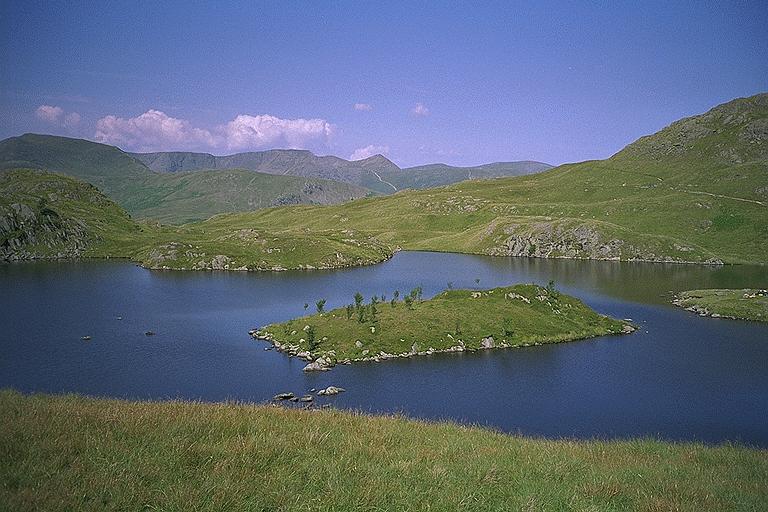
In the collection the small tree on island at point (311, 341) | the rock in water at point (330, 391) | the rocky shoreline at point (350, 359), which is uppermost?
the small tree on island at point (311, 341)

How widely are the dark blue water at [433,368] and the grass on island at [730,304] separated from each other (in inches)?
173

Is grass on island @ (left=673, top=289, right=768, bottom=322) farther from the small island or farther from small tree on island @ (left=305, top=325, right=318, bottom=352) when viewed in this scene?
small tree on island @ (left=305, top=325, right=318, bottom=352)

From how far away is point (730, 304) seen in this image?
105250 millimetres

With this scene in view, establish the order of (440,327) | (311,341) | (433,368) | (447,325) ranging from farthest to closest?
(447,325) < (440,327) < (311,341) < (433,368)

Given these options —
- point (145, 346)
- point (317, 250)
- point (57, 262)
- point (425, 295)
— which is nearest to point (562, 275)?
point (425, 295)

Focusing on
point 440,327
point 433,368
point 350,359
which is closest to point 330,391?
point 350,359

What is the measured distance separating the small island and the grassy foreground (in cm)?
5279

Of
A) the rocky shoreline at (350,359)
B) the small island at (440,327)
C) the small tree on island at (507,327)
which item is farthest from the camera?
the small tree on island at (507,327)

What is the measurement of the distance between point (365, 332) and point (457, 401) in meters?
22.0

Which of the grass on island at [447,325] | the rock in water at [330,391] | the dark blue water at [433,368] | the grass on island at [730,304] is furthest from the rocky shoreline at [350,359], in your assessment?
the grass on island at [730,304]

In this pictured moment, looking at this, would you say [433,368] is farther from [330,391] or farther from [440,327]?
[330,391]

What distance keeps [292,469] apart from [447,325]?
68.9 m

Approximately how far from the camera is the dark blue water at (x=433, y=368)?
56.2 m

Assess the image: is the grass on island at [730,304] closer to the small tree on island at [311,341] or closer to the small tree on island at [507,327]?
the small tree on island at [507,327]
